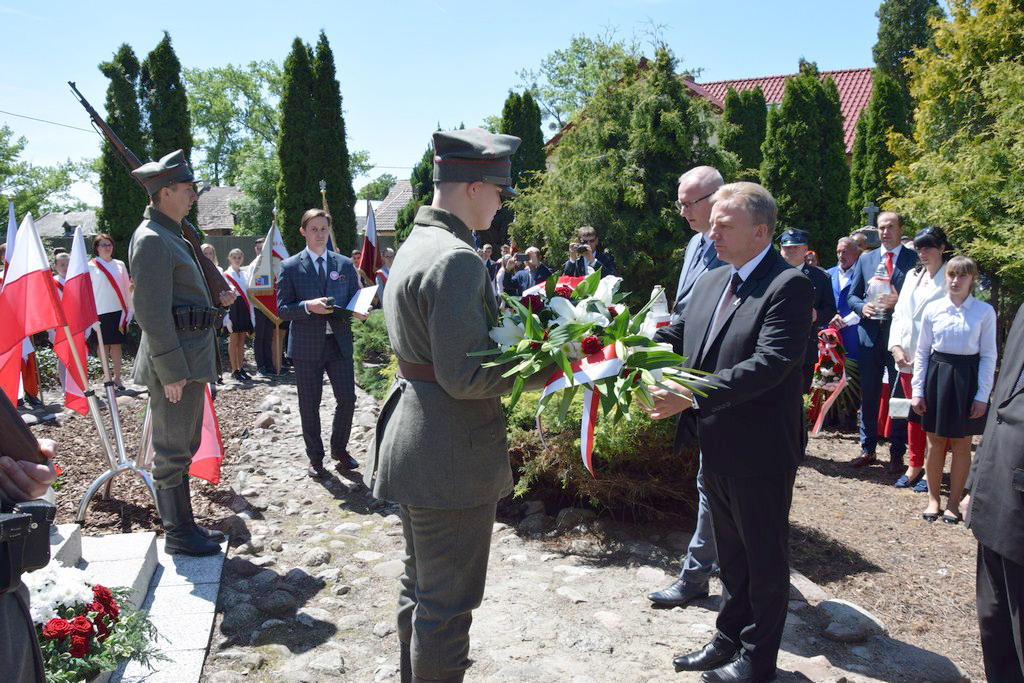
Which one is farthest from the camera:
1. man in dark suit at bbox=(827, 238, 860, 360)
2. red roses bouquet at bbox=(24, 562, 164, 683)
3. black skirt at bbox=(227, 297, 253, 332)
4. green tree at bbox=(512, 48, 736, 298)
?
black skirt at bbox=(227, 297, 253, 332)

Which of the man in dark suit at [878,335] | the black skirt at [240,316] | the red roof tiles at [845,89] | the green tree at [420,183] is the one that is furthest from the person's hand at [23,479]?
the red roof tiles at [845,89]

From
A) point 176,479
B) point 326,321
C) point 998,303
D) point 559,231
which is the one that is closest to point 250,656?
point 176,479

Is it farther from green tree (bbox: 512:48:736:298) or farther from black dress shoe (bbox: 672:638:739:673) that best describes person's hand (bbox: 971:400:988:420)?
green tree (bbox: 512:48:736:298)

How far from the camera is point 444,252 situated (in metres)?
2.42

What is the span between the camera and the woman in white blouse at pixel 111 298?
411 inches

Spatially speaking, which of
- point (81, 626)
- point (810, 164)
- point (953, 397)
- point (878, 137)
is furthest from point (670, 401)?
point (878, 137)

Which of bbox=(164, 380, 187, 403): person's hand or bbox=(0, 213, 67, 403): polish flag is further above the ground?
bbox=(0, 213, 67, 403): polish flag

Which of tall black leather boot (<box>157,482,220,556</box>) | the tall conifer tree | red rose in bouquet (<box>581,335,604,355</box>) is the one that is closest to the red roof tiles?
the tall conifer tree

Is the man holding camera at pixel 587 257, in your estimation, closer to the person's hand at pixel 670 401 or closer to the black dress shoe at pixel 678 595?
the black dress shoe at pixel 678 595

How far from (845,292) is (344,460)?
564cm

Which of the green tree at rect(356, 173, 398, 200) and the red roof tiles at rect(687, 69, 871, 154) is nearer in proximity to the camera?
the red roof tiles at rect(687, 69, 871, 154)

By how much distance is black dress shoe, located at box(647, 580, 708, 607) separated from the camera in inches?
158

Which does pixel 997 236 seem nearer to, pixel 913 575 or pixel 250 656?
pixel 913 575

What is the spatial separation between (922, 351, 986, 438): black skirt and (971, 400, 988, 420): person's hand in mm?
35
